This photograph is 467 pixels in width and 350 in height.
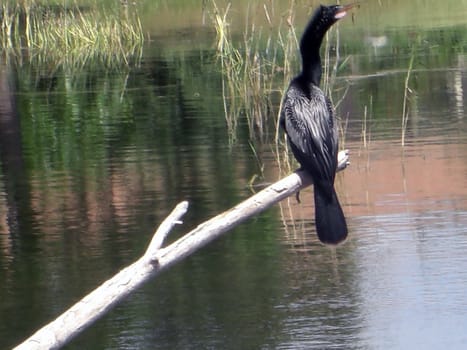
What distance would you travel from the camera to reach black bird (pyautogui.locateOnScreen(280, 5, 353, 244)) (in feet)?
19.4

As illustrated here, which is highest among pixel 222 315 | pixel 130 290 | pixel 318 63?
pixel 318 63

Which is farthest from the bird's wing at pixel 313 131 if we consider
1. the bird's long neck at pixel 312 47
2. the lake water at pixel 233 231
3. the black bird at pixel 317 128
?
the lake water at pixel 233 231

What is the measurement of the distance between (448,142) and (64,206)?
3736mm

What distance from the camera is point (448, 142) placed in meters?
12.3

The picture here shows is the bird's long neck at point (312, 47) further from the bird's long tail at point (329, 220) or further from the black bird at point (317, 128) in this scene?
the bird's long tail at point (329, 220)

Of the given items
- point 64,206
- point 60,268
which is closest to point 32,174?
point 64,206

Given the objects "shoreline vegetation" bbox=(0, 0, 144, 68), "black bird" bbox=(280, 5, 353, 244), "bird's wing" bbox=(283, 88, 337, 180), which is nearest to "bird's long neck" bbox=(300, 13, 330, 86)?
"black bird" bbox=(280, 5, 353, 244)

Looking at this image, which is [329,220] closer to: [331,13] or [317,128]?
[317,128]

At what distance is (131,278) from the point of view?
425 cm

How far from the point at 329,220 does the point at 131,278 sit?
181 centimetres

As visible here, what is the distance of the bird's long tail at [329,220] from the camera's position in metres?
5.83

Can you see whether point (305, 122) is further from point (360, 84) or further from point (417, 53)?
point (417, 53)

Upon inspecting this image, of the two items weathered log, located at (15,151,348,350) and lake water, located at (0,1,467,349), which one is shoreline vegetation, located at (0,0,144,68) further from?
weathered log, located at (15,151,348,350)

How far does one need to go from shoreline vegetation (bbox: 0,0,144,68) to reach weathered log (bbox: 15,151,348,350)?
17128 mm
